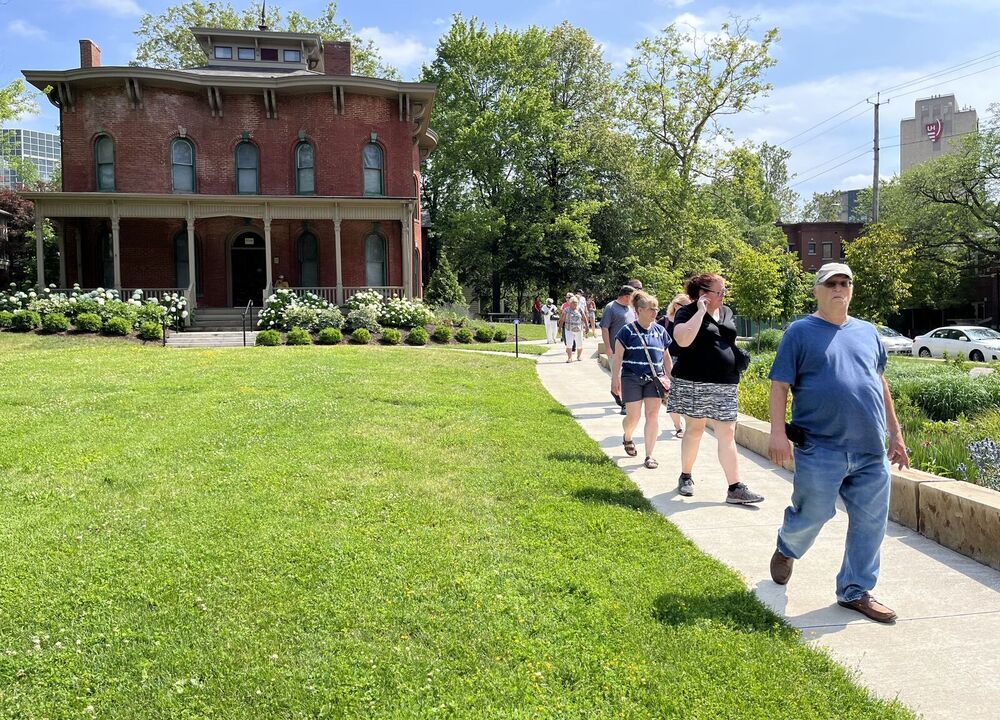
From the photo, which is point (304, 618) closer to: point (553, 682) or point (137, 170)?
point (553, 682)

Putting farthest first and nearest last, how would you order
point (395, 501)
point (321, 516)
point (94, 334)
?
point (94, 334)
point (395, 501)
point (321, 516)

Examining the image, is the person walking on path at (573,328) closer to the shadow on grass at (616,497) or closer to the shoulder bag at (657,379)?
the shoulder bag at (657,379)

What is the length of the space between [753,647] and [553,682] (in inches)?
43.3

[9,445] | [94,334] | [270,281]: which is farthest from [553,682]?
[270,281]

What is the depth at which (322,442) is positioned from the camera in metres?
7.82

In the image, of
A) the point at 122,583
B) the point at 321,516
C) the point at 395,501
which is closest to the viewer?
the point at 122,583

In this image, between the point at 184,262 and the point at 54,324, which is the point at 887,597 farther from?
the point at 184,262

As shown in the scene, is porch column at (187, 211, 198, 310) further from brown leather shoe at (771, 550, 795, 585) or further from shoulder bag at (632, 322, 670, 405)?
brown leather shoe at (771, 550, 795, 585)

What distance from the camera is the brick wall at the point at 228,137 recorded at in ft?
89.3

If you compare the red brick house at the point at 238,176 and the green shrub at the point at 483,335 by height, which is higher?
the red brick house at the point at 238,176

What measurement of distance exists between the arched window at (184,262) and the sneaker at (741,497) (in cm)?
2566

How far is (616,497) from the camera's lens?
642 cm

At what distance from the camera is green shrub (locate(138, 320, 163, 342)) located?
68.5 feet

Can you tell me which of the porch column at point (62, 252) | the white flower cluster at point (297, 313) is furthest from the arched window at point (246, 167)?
the porch column at point (62, 252)
